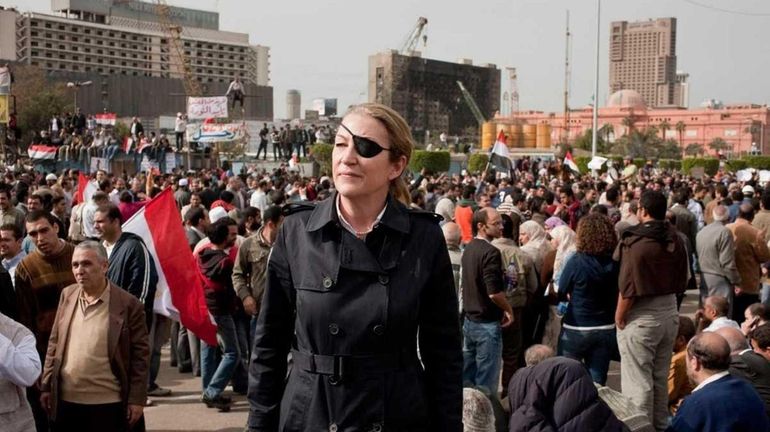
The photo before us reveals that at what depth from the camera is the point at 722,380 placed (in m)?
4.38

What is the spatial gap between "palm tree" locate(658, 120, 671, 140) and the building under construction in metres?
32.0

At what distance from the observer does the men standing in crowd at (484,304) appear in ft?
21.7

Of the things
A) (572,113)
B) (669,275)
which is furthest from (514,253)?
(572,113)

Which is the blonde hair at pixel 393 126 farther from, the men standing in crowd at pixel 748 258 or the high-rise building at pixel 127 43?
the high-rise building at pixel 127 43

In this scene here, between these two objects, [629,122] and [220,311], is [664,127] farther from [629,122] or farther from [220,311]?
[220,311]

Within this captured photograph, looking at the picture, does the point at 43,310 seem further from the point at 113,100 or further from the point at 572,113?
the point at 572,113

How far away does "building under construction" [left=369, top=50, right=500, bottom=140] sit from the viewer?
462 feet

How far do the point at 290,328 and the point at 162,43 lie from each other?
575 feet

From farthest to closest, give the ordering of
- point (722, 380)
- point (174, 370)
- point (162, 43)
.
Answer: point (162, 43) < point (174, 370) < point (722, 380)

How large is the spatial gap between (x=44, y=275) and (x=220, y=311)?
6.98ft

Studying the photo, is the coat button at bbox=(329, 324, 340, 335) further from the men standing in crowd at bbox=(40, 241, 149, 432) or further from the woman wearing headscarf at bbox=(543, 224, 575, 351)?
the woman wearing headscarf at bbox=(543, 224, 575, 351)

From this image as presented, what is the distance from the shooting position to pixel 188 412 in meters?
7.29

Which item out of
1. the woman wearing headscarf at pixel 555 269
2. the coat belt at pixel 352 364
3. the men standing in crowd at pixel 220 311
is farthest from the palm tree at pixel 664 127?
the coat belt at pixel 352 364

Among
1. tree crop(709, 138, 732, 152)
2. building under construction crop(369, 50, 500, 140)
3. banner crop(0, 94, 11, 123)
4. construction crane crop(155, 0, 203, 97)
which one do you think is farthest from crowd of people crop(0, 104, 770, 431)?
building under construction crop(369, 50, 500, 140)
